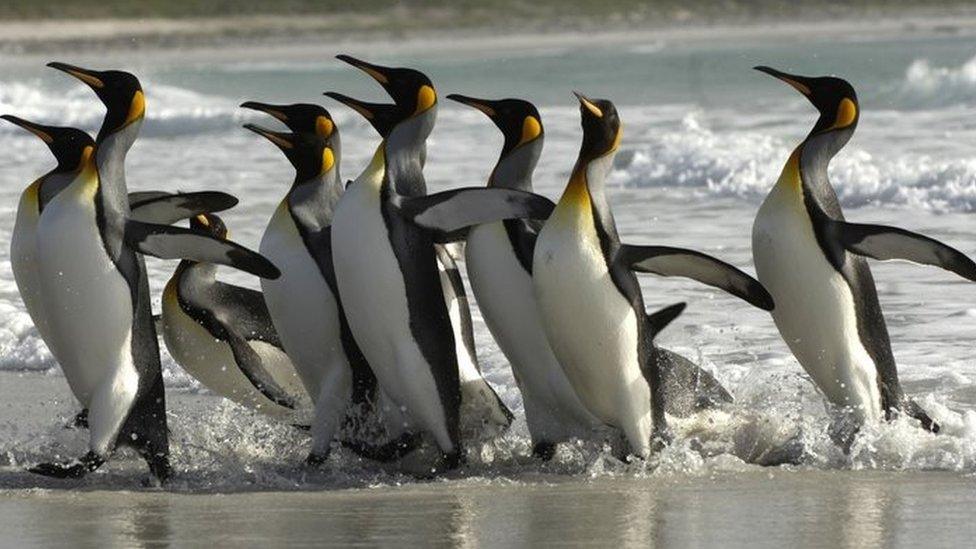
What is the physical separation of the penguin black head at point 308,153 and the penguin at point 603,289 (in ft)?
2.10

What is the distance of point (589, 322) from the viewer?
17.0 feet

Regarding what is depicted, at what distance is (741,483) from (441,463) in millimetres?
775

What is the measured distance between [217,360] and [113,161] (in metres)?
0.85

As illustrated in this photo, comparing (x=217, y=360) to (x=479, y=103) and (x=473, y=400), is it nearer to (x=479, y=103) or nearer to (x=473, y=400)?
(x=473, y=400)

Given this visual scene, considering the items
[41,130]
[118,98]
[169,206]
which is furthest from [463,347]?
[41,130]

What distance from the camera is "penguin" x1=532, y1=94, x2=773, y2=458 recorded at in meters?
5.15

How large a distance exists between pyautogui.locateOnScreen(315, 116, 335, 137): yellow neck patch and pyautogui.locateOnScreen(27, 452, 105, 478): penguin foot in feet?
3.36

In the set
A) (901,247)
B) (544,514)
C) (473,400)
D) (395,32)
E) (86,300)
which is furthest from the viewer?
(395,32)

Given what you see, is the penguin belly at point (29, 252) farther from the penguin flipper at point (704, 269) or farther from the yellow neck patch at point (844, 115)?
the yellow neck patch at point (844, 115)

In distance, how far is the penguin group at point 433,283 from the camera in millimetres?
5188

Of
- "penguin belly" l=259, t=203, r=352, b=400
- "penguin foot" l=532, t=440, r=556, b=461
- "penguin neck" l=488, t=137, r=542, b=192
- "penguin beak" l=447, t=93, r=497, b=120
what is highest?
"penguin beak" l=447, t=93, r=497, b=120

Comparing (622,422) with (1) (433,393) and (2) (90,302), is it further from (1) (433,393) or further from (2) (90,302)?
(2) (90,302)

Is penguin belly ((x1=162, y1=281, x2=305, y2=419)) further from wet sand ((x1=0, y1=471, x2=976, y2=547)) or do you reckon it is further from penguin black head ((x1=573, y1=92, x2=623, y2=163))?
penguin black head ((x1=573, y1=92, x2=623, y2=163))

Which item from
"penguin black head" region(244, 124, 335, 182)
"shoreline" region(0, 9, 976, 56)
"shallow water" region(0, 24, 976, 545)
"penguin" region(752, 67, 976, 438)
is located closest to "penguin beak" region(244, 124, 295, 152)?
"penguin black head" region(244, 124, 335, 182)
